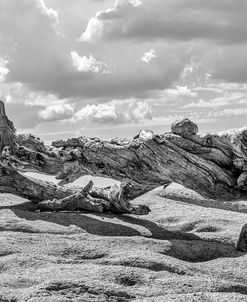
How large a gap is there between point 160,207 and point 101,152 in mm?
4021

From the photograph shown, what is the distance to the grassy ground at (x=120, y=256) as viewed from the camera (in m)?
8.05

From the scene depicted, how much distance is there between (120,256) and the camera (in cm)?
1014

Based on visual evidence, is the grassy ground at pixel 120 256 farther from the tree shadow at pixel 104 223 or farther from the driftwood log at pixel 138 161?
the driftwood log at pixel 138 161

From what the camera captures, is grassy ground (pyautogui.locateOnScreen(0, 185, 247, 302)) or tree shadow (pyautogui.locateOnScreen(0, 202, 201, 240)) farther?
tree shadow (pyautogui.locateOnScreen(0, 202, 201, 240))

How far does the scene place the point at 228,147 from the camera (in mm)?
12469

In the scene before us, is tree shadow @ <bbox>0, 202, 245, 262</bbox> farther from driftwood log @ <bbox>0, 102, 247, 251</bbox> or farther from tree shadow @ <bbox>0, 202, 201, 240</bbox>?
driftwood log @ <bbox>0, 102, 247, 251</bbox>

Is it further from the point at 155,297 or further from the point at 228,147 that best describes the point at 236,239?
the point at 155,297

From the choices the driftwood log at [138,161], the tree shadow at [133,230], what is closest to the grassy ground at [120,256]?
the tree shadow at [133,230]

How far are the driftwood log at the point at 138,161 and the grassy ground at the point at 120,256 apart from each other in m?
0.72

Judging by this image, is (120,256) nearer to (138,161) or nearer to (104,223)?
(104,223)

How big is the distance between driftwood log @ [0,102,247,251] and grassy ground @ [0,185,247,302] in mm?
718

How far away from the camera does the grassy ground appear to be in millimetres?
8055

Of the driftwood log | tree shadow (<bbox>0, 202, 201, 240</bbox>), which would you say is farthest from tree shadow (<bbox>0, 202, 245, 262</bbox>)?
the driftwood log

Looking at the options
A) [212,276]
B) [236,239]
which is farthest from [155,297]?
[236,239]
